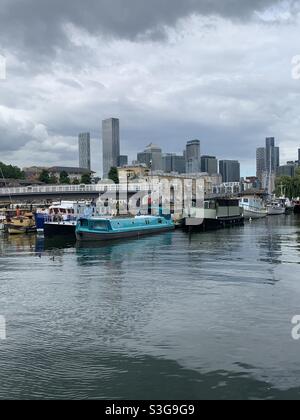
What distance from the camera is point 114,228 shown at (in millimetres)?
70375

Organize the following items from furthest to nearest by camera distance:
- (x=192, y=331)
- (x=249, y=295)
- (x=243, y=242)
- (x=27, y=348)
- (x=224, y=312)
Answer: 1. (x=243, y=242)
2. (x=249, y=295)
3. (x=224, y=312)
4. (x=192, y=331)
5. (x=27, y=348)

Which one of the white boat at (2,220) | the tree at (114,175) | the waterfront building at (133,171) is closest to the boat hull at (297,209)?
the waterfront building at (133,171)

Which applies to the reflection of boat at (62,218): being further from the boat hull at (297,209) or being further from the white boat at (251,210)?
the boat hull at (297,209)

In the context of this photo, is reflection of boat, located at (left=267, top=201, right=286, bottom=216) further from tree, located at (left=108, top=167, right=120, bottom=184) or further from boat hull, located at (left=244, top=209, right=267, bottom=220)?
tree, located at (left=108, top=167, right=120, bottom=184)

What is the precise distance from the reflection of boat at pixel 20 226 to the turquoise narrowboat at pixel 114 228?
68.7ft

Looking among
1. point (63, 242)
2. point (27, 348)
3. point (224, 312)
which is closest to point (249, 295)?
point (224, 312)

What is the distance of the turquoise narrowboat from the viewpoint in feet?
216

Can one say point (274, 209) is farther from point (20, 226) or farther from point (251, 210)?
point (20, 226)
